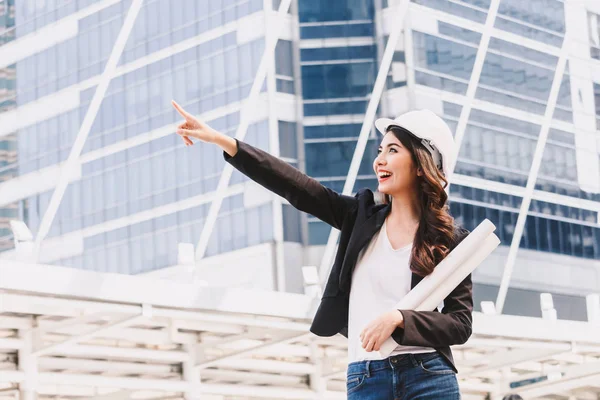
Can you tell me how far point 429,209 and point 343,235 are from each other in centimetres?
19

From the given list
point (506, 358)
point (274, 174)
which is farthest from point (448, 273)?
point (506, 358)

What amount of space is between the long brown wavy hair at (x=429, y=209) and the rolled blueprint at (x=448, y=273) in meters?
0.04

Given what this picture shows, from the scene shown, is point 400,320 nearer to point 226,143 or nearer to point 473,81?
point 226,143

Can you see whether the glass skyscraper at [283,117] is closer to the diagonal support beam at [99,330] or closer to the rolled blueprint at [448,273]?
the diagonal support beam at [99,330]

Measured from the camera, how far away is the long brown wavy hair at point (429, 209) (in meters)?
2.42

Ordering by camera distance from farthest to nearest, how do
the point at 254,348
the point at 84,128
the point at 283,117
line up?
the point at 283,117
the point at 84,128
the point at 254,348

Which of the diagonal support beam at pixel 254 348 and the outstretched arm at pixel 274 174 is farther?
the diagonal support beam at pixel 254 348

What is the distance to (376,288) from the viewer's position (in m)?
2.46

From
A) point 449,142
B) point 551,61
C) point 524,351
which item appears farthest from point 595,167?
point 449,142

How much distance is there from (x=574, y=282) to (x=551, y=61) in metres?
6.59

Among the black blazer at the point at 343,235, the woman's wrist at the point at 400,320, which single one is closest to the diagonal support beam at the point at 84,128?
the black blazer at the point at 343,235

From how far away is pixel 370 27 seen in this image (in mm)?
40906

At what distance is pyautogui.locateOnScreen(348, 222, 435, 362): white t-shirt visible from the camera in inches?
96.4

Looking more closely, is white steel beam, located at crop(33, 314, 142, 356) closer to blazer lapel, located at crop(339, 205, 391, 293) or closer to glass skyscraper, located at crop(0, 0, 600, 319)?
blazer lapel, located at crop(339, 205, 391, 293)
